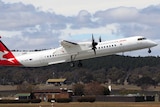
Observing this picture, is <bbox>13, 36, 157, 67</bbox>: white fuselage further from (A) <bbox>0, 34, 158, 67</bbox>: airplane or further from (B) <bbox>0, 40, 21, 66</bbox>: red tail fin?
(B) <bbox>0, 40, 21, 66</bbox>: red tail fin

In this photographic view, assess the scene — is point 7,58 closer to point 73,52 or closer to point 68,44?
point 68,44

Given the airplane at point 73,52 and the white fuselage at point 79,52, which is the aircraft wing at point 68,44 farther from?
the white fuselage at point 79,52

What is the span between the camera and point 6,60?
108 metres

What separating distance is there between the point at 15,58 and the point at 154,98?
64373 millimetres

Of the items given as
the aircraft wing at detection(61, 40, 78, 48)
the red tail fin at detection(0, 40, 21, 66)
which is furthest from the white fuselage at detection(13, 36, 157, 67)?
the red tail fin at detection(0, 40, 21, 66)

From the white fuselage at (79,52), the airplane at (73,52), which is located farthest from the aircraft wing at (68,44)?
the white fuselage at (79,52)

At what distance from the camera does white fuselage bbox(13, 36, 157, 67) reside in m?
98.2

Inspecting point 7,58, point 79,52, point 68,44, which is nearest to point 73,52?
point 79,52

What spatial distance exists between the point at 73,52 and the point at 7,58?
47.1ft

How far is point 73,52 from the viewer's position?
103 m

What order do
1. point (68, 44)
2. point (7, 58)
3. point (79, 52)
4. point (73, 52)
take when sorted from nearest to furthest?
point (79, 52) → point (73, 52) → point (68, 44) → point (7, 58)

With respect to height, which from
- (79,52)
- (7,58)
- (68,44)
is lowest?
(79,52)

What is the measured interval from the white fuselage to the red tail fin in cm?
90

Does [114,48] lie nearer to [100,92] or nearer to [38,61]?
[38,61]
